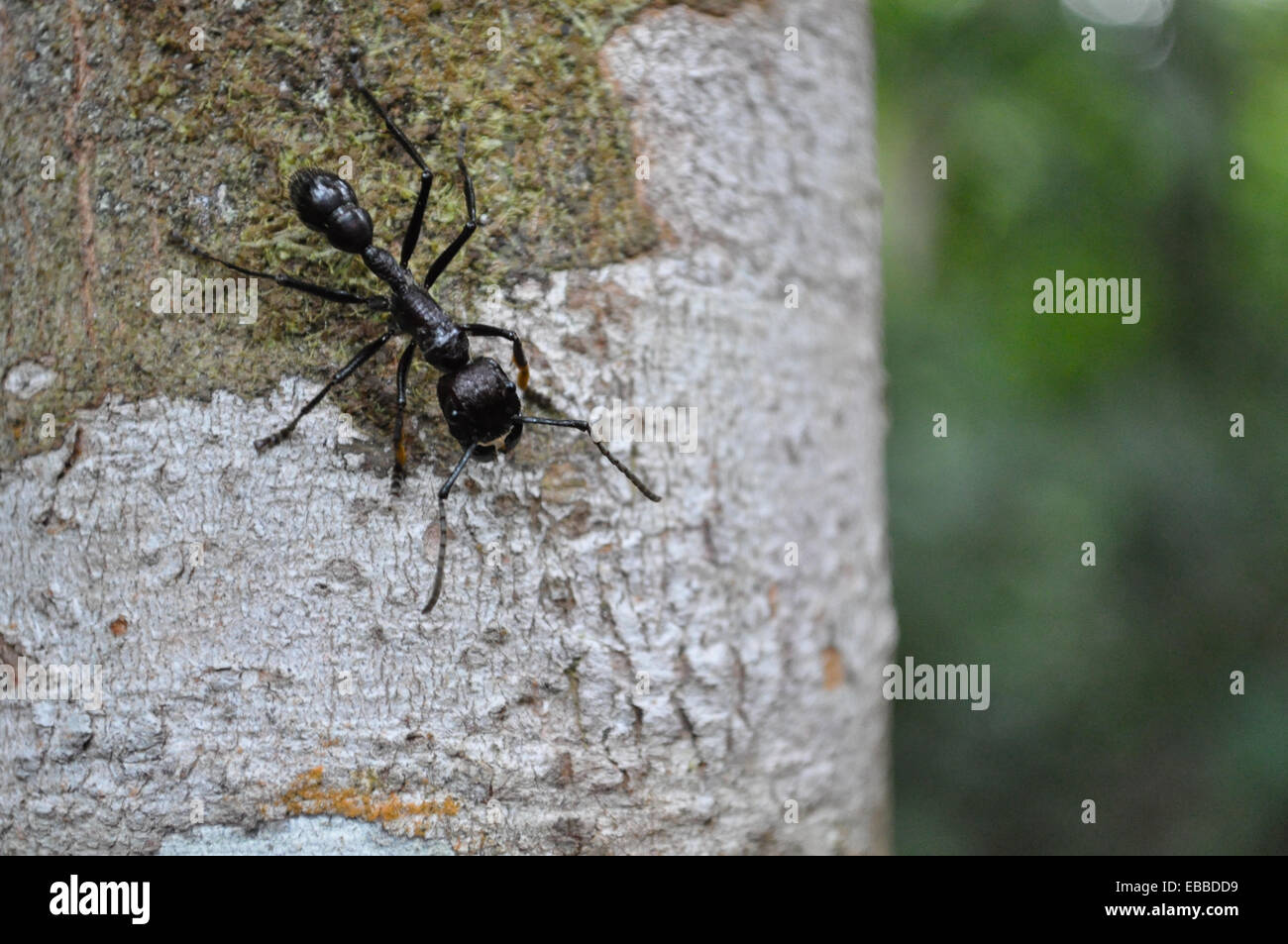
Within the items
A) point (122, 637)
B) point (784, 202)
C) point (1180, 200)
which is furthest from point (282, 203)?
point (1180, 200)

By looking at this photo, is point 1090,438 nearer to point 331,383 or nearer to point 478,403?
point 478,403

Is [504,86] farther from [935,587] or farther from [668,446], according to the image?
[935,587]

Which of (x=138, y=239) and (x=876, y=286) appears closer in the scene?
(x=138, y=239)

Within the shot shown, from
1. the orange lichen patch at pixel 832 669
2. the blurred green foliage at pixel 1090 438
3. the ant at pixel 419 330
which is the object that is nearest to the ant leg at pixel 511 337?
the ant at pixel 419 330

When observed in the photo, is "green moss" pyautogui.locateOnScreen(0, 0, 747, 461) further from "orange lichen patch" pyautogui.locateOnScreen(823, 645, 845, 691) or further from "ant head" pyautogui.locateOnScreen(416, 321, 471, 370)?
"orange lichen patch" pyautogui.locateOnScreen(823, 645, 845, 691)

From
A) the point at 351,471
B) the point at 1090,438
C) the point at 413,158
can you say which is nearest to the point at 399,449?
the point at 351,471

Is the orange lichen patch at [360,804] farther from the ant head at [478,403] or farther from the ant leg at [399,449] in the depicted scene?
the ant head at [478,403]

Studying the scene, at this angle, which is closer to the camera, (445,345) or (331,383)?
(331,383)
